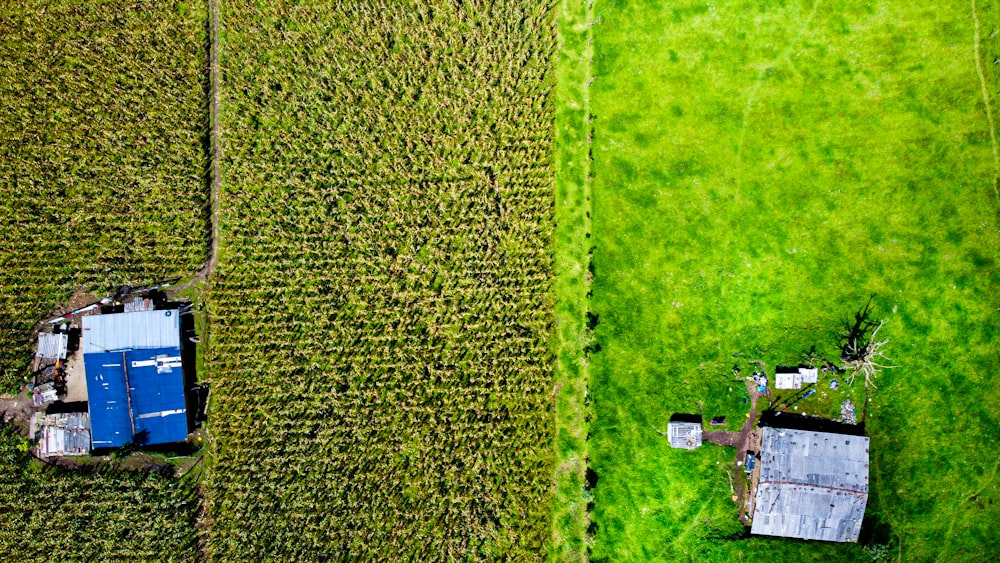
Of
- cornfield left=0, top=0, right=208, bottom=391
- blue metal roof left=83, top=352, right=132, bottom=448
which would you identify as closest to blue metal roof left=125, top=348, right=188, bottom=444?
blue metal roof left=83, top=352, right=132, bottom=448

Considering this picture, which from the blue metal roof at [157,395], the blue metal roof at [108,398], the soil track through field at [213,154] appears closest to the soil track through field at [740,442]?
the blue metal roof at [157,395]

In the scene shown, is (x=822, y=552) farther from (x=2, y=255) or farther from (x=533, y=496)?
(x=2, y=255)

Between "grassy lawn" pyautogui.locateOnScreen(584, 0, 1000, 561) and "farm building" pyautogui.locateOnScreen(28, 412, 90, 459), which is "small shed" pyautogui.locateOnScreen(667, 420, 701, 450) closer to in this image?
"grassy lawn" pyautogui.locateOnScreen(584, 0, 1000, 561)

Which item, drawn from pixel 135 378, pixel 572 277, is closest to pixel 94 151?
pixel 135 378

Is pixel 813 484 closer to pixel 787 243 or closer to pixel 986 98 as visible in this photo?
pixel 787 243

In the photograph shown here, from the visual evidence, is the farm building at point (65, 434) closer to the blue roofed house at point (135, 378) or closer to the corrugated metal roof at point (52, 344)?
the blue roofed house at point (135, 378)

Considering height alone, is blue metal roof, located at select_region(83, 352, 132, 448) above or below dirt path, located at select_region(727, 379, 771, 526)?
above
